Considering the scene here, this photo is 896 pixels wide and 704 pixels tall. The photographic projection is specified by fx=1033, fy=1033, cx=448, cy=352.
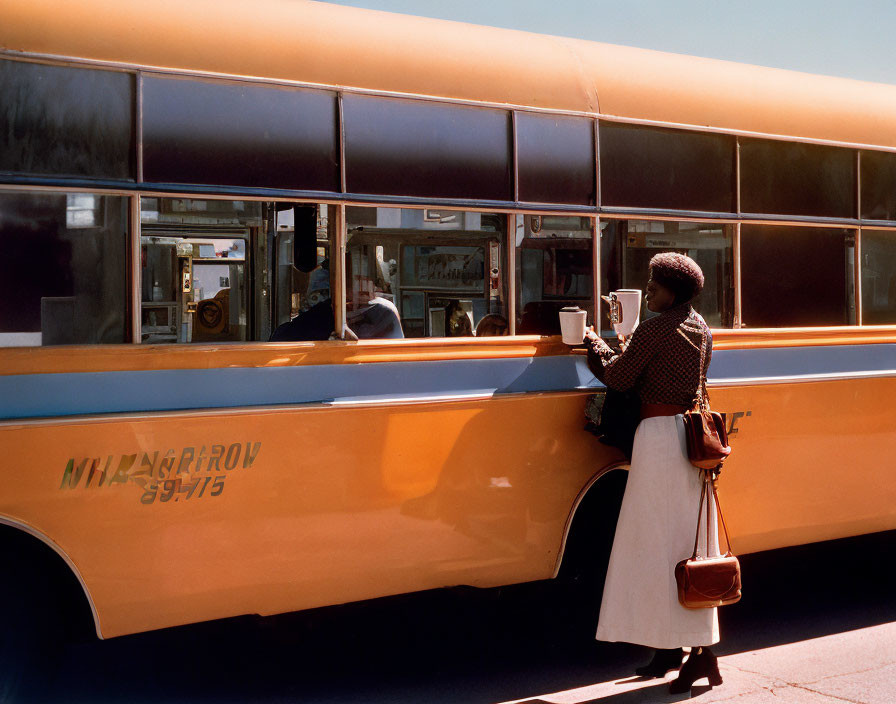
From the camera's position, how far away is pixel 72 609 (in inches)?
158

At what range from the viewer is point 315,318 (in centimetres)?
417

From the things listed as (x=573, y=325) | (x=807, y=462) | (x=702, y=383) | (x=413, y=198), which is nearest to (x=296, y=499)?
(x=413, y=198)

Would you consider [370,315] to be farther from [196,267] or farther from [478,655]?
[478,655]

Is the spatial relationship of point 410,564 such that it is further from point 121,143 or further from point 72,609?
point 121,143

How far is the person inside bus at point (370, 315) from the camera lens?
165 inches

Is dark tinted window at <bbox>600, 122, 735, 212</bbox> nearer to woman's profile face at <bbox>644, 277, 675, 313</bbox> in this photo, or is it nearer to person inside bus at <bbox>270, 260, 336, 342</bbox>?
woman's profile face at <bbox>644, 277, 675, 313</bbox>

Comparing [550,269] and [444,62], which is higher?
[444,62]

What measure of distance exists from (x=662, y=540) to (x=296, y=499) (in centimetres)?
153

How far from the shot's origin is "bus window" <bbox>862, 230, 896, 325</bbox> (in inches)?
222

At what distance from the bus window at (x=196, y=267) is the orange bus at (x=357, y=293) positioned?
1cm

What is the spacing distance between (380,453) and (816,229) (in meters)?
2.74

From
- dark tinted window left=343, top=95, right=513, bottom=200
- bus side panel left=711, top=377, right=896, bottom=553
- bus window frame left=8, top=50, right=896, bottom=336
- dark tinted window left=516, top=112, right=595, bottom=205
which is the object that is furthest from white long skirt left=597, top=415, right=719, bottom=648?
dark tinted window left=343, top=95, right=513, bottom=200

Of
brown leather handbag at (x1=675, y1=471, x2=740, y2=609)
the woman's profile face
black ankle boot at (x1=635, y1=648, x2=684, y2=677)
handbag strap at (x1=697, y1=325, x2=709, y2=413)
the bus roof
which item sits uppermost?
the bus roof

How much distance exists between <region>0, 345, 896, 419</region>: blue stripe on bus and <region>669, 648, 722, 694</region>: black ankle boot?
4.10ft
